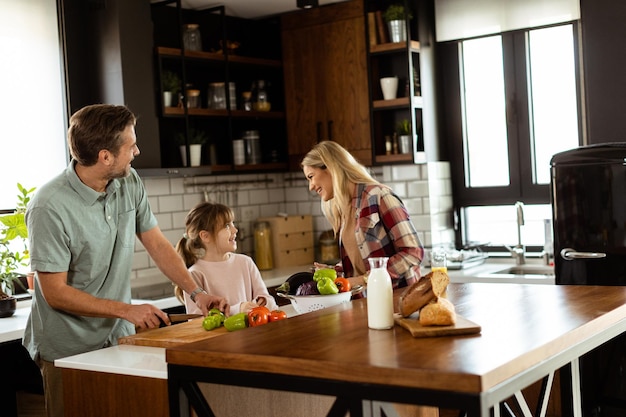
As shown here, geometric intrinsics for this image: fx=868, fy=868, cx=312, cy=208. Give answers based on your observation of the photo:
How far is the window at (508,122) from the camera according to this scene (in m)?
5.34

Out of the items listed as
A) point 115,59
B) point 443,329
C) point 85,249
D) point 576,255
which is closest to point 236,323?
point 85,249

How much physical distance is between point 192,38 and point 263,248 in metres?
1.45

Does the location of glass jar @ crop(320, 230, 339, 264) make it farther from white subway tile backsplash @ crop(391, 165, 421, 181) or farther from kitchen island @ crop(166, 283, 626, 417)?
kitchen island @ crop(166, 283, 626, 417)

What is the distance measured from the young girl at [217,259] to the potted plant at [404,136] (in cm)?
184

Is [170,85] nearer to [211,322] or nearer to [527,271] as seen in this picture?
[527,271]

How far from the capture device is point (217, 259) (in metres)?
3.87

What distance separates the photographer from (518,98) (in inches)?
215

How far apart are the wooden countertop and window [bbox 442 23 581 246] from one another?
9.13 feet

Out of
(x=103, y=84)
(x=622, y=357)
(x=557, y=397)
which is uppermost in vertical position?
(x=103, y=84)

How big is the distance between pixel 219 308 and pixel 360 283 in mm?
556

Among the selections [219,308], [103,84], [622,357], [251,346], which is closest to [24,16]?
[103,84]

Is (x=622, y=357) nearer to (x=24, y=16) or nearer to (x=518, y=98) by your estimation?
(x=518, y=98)

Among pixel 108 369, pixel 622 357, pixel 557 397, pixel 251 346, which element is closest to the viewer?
pixel 251 346

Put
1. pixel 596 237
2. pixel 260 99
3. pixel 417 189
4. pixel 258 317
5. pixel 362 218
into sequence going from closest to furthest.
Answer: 1. pixel 258 317
2. pixel 362 218
3. pixel 596 237
4. pixel 417 189
5. pixel 260 99
